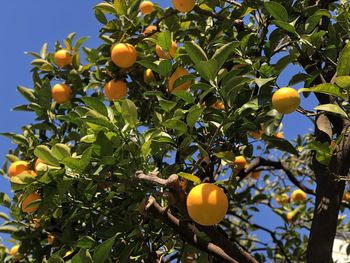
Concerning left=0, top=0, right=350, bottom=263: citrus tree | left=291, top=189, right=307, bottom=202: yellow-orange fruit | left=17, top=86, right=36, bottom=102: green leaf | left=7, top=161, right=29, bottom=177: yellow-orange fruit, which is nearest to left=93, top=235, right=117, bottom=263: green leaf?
left=0, top=0, right=350, bottom=263: citrus tree

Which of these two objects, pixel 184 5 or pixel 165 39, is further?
pixel 184 5

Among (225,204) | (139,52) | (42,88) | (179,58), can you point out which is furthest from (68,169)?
(139,52)

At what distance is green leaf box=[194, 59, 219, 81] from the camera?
5.39ft

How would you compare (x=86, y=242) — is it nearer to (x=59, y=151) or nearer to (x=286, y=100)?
(x=59, y=151)

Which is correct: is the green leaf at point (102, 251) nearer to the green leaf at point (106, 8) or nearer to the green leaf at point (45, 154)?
the green leaf at point (45, 154)

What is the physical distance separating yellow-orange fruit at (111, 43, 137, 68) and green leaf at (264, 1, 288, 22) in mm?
934

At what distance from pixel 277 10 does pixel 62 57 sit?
1704 mm

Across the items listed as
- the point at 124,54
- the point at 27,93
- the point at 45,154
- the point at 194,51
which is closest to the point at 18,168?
the point at 27,93

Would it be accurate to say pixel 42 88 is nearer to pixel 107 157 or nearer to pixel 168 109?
pixel 168 109

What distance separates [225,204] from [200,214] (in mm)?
102

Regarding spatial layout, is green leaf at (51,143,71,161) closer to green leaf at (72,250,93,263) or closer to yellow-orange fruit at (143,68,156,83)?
green leaf at (72,250,93,263)

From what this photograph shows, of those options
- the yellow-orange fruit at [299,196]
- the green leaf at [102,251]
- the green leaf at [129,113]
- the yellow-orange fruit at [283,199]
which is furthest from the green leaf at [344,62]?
the yellow-orange fruit at [283,199]

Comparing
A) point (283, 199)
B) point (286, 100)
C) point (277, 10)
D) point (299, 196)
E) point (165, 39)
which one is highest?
point (283, 199)

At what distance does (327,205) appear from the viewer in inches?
81.4
